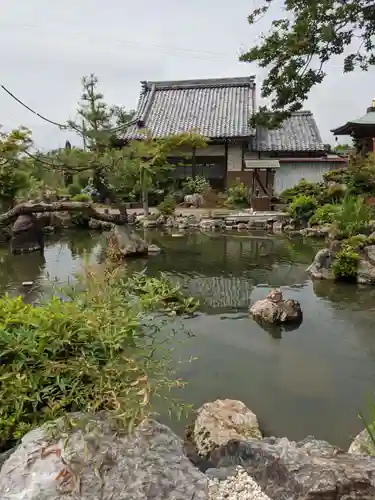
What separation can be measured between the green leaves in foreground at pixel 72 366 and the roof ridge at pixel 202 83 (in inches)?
1005

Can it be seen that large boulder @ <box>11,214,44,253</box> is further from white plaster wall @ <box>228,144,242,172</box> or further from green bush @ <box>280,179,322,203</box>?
white plaster wall @ <box>228,144,242,172</box>

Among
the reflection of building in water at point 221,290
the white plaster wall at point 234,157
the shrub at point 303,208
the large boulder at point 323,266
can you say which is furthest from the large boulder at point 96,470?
the white plaster wall at point 234,157

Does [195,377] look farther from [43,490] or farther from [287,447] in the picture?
[43,490]

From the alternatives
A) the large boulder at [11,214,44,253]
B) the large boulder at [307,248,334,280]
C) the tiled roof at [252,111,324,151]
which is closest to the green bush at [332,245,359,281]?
the large boulder at [307,248,334,280]

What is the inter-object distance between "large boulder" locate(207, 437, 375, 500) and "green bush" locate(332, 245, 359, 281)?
A: 6.79 meters

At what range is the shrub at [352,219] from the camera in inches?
430

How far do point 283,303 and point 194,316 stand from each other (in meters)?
1.51

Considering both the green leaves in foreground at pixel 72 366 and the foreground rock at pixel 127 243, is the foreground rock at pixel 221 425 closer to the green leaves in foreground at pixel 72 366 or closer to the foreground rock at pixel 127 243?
the green leaves in foreground at pixel 72 366

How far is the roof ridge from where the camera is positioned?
25.7 metres

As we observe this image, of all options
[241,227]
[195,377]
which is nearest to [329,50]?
[195,377]

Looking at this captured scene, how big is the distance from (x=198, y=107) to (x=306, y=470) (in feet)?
79.4

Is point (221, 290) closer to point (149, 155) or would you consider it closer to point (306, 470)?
point (306, 470)

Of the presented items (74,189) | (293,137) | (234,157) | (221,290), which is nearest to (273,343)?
(221,290)

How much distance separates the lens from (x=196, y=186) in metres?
21.1
